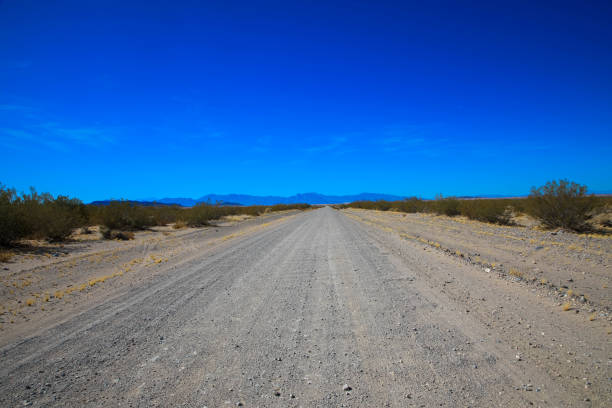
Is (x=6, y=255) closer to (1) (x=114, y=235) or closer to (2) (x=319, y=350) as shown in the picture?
(1) (x=114, y=235)

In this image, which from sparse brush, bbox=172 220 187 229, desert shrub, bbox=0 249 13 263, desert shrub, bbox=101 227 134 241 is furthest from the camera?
sparse brush, bbox=172 220 187 229

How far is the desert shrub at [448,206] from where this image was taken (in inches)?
1406

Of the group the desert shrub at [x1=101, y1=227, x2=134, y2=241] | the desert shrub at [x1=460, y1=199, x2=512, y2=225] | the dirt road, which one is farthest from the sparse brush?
the desert shrub at [x1=460, y1=199, x2=512, y2=225]

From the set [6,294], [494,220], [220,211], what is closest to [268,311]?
[6,294]

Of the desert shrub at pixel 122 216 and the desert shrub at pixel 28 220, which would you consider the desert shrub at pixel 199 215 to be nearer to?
the desert shrub at pixel 122 216

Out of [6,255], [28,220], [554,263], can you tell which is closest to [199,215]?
[28,220]

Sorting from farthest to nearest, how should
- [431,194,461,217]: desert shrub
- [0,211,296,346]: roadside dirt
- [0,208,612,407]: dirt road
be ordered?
[431,194,461,217]: desert shrub
[0,211,296,346]: roadside dirt
[0,208,612,407]: dirt road

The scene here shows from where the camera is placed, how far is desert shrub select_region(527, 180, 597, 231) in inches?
684

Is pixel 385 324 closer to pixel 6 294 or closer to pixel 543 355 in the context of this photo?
pixel 543 355

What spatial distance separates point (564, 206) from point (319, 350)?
2058 cm

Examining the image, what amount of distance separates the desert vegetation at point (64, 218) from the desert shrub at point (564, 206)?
26234mm

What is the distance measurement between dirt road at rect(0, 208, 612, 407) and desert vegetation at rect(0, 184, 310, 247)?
10.5 meters

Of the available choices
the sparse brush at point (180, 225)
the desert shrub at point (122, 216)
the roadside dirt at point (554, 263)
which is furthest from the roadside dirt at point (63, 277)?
the sparse brush at point (180, 225)

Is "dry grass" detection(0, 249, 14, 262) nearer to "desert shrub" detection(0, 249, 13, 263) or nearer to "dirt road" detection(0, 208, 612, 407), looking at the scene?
"desert shrub" detection(0, 249, 13, 263)
